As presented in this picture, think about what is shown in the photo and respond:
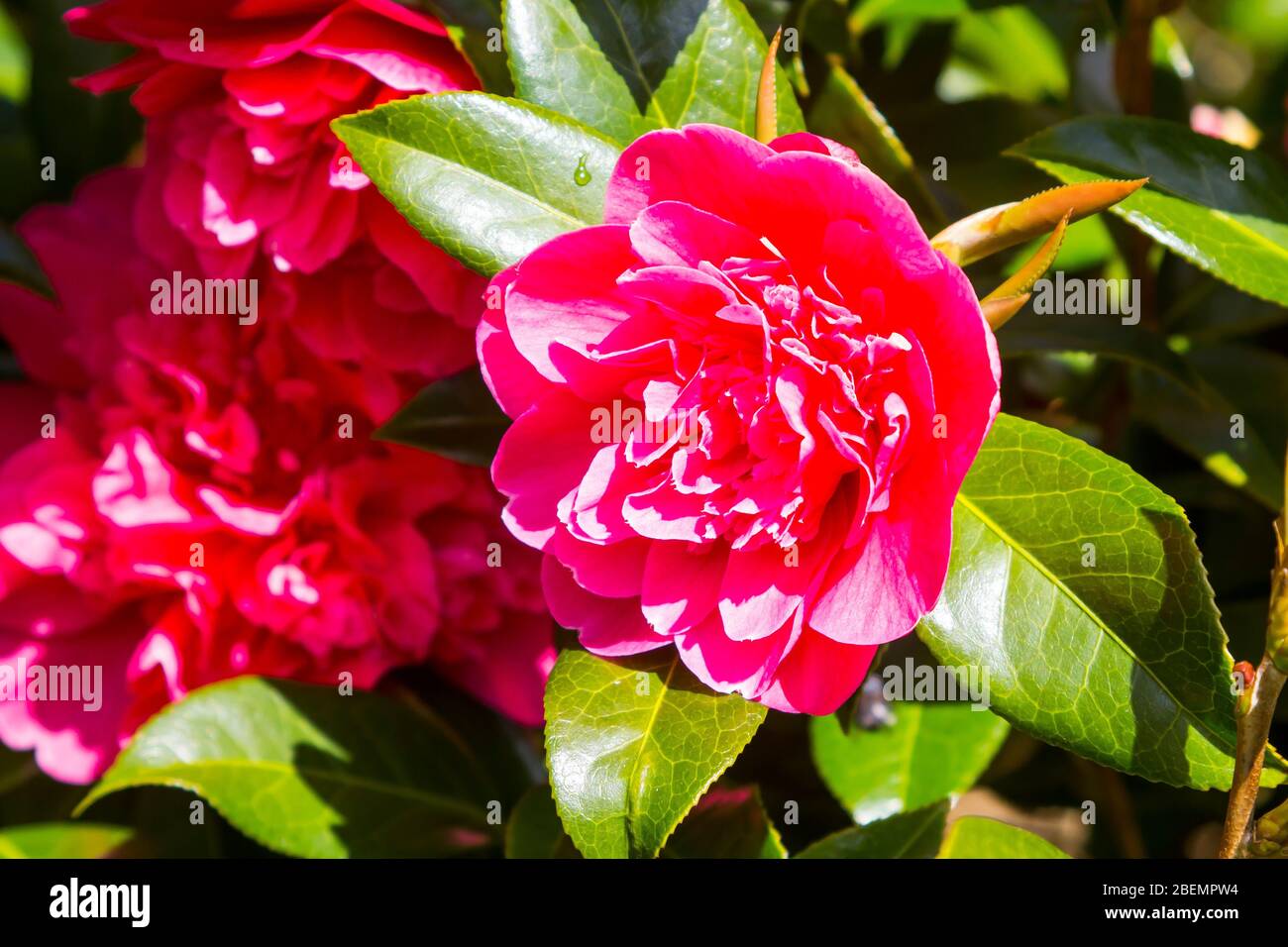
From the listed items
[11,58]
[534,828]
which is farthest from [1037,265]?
[11,58]

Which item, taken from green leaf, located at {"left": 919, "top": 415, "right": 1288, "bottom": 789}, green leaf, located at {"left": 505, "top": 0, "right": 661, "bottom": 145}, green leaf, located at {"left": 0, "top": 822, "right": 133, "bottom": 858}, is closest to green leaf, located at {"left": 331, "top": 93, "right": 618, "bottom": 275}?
green leaf, located at {"left": 505, "top": 0, "right": 661, "bottom": 145}

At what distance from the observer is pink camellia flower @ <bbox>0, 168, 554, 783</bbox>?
3.25ft

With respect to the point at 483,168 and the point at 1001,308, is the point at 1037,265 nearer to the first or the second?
the point at 1001,308

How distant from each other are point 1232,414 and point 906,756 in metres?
0.38

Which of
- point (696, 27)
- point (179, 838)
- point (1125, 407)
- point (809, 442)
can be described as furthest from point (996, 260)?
point (179, 838)

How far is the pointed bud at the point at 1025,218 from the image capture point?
2.25 feet

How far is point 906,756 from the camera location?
41.3 inches

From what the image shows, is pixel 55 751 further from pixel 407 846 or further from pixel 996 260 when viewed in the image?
pixel 996 260

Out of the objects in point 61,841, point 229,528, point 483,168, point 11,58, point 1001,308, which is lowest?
point 61,841

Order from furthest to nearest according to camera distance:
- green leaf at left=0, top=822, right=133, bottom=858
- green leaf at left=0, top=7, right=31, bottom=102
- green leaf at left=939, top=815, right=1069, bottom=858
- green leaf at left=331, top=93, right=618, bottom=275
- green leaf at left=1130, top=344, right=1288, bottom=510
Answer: green leaf at left=0, top=7, right=31, bottom=102, green leaf at left=0, top=822, right=133, bottom=858, green leaf at left=1130, top=344, right=1288, bottom=510, green leaf at left=939, top=815, right=1069, bottom=858, green leaf at left=331, top=93, right=618, bottom=275

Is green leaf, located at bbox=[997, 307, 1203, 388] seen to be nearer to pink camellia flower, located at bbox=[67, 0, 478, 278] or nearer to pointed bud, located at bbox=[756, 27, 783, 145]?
pointed bud, located at bbox=[756, 27, 783, 145]

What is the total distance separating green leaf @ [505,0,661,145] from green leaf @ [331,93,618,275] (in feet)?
0.10

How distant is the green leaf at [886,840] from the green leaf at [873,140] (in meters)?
0.42

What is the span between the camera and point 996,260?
1078 mm
